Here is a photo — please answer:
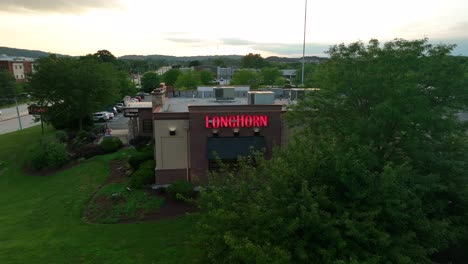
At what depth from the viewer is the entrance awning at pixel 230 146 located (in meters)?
23.3

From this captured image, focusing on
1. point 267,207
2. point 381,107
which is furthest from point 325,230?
point 381,107

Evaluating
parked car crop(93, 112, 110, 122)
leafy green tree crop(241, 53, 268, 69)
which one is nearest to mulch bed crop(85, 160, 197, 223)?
parked car crop(93, 112, 110, 122)

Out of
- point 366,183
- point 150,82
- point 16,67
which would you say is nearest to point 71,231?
point 366,183

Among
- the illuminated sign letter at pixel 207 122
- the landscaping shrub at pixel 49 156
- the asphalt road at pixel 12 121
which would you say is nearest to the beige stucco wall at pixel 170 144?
the illuminated sign letter at pixel 207 122

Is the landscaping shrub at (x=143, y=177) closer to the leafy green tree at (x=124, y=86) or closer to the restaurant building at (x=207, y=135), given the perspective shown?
the restaurant building at (x=207, y=135)

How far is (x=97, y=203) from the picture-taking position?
22.9m

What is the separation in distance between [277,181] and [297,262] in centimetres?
235

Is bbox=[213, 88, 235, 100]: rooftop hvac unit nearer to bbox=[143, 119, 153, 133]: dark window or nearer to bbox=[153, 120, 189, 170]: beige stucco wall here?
bbox=[143, 119, 153, 133]: dark window

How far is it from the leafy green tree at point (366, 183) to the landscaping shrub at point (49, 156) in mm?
25946

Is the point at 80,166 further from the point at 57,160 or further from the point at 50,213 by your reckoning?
the point at 50,213

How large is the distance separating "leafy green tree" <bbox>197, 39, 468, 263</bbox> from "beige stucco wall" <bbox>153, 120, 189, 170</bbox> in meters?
10.3

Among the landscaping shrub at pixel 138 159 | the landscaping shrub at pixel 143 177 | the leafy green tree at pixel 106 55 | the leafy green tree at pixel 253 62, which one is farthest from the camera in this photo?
the leafy green tree at pixel 253 62

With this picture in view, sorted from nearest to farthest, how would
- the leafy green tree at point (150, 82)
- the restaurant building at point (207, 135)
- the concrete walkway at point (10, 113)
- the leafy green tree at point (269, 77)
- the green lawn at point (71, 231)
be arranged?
1. the green lawn at point (71, 231)
2. the restaurant building at point (207, 135)
3. the concrete walkway at point (10, 113)
4. the leafy green tree at point (269, 77)
5. the leafy green tree at point (150, 82)

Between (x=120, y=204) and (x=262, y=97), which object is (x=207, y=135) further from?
(x=120, y=204)
